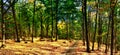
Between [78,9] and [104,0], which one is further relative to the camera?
[78,9]

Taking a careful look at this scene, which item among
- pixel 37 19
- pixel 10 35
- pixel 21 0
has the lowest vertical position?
pixel 10 35

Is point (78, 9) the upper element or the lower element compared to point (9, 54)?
upper

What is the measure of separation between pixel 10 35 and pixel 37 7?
24244 mm

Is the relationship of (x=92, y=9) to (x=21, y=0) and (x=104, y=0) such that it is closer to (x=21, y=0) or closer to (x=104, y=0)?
(x=104, y=0)

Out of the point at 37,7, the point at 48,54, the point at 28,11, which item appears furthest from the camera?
the point at 28,11

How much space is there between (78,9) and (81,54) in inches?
1272

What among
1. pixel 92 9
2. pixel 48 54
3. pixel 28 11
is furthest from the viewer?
pixel 28 11

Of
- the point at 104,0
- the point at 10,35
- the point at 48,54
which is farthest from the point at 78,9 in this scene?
the point at 48,54

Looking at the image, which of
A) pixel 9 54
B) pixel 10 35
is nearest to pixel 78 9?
pixel 10 35

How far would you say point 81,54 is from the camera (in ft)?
114

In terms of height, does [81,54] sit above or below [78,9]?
below

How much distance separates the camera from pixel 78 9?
65.9 metres

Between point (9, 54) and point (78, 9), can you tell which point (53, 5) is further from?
point (9, 54)

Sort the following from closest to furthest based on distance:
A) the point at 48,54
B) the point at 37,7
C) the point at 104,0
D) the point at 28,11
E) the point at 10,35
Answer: the point at 48,54, the point at 104,0, the point at 37,7, the point at 28,11, the point at 10,35
